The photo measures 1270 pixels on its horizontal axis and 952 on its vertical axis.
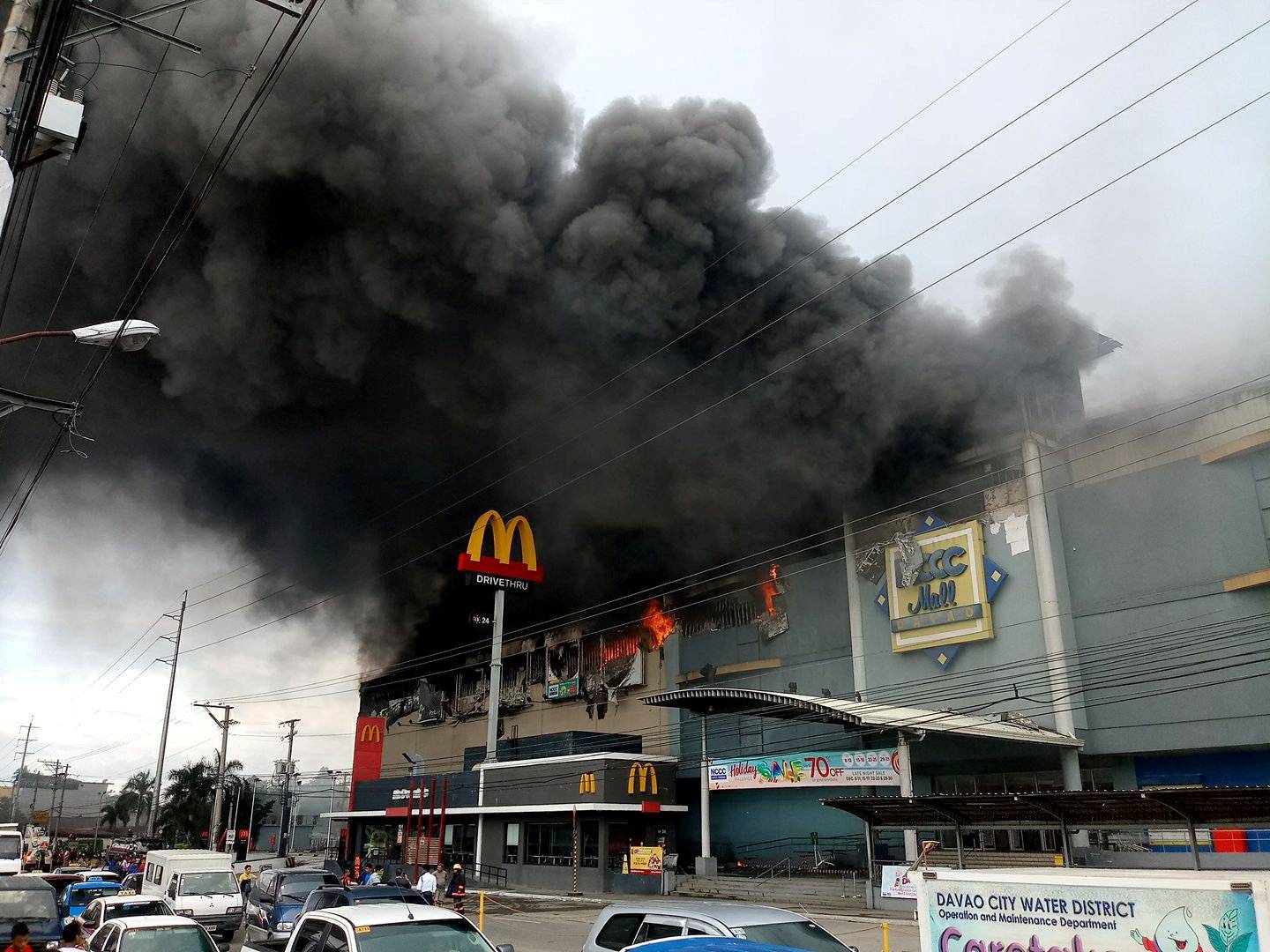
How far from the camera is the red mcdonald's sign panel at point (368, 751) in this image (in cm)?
5141

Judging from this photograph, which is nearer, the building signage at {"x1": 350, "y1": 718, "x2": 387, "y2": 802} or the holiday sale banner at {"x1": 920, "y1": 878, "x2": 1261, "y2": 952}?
the holiday sale banner at {"x1": 920, "y1": 878, "x2": 1261, "y2": 952}

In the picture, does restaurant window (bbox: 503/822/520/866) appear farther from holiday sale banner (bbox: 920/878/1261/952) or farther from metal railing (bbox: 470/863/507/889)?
holiday sale banner (bbox: 920/878/1261/952)

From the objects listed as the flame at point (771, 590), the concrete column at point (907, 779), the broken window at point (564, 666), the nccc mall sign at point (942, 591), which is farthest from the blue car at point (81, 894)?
the broken window at point (564, 666)

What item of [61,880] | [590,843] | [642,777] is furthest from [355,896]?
[590,843]

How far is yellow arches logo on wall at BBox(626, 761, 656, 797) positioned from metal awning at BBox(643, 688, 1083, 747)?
5.36 meters

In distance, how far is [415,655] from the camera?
184 feet

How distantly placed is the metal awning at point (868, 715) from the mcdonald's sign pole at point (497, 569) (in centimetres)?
1420

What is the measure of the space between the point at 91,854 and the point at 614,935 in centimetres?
6254

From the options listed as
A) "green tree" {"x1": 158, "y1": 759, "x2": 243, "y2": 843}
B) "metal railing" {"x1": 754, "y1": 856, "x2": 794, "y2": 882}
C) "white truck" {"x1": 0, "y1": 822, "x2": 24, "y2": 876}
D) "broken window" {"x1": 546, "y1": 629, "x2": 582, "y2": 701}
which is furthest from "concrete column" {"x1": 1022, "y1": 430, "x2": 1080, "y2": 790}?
"green tree" {"x1": 158, "y1": 759, "x2": 243, "y2": 843}

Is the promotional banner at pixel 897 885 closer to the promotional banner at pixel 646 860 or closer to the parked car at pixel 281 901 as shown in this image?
the parked car at pixel 281 901

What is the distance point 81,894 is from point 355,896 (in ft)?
28.4

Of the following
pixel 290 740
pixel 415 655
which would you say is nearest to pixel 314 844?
pixel 290 740

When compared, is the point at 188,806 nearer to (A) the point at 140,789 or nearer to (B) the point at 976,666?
(A) the point at 140,789

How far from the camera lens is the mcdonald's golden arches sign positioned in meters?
41.4
